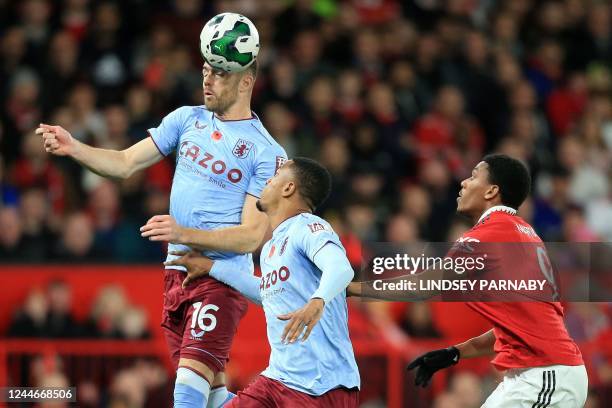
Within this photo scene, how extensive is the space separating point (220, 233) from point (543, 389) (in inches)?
80.1

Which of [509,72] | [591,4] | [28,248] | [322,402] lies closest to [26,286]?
[28,248]

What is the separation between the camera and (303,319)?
20.2 ft

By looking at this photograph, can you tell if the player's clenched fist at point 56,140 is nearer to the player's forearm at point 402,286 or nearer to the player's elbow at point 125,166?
the player's elbow at point 125,166

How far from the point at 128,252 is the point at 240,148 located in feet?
17.8

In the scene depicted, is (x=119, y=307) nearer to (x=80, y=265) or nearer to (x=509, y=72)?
(x=80, y=265)

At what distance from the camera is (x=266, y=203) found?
709cm

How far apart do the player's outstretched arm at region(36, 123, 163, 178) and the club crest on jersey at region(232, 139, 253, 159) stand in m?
0.52

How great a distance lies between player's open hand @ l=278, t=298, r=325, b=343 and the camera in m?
6.16

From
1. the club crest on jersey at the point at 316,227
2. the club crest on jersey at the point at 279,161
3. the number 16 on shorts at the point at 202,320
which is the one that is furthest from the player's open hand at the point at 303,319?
the club crest on jersey at the point at 279,161

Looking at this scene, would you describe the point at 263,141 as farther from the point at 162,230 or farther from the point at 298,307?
the point at 298,307

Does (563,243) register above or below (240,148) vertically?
above

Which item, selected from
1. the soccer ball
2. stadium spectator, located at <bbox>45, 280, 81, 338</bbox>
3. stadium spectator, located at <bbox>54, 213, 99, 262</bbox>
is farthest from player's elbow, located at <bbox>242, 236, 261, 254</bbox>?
stadium spectator, located at <bbox>54, 213, 99, 262</bbox>

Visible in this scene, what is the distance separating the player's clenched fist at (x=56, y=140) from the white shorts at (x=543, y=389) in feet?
9.39

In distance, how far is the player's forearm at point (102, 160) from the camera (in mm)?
7520
